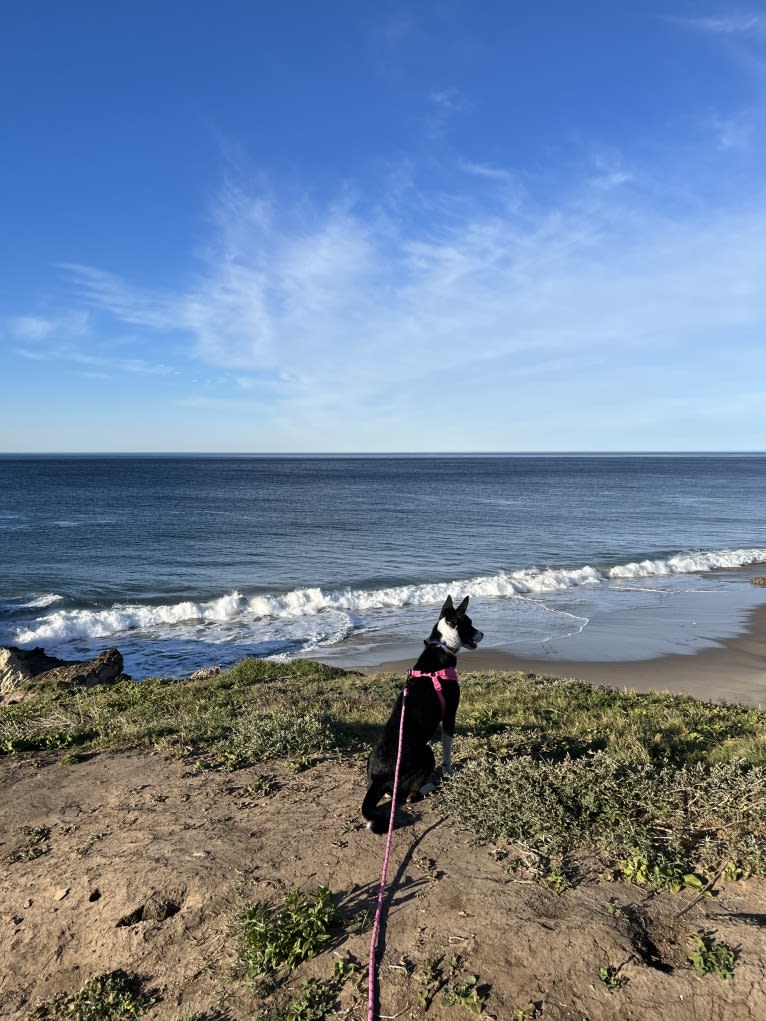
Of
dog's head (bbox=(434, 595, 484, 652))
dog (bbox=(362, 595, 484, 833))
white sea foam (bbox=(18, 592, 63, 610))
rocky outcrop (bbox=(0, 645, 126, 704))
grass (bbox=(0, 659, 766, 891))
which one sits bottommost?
white sea foam (bbox=(18, 592, 63, 610))

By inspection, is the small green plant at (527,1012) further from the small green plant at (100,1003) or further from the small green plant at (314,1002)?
the small green plant at (100,1003)

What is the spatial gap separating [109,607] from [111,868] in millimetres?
22175

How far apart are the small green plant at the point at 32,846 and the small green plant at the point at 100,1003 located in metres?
1.75

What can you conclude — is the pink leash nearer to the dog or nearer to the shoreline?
the dog

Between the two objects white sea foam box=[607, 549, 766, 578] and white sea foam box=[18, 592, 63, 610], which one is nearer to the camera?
white sea foam box=[18, 592, 63, 610]

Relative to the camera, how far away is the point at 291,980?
11.5 ft

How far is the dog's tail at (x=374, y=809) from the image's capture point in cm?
500

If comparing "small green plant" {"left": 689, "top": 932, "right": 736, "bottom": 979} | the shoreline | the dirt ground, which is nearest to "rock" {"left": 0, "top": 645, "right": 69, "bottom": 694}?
the shoreline

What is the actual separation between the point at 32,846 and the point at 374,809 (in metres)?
2.98

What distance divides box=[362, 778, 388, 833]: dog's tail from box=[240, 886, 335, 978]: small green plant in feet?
3.11

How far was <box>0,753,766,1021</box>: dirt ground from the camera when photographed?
3.33 metres

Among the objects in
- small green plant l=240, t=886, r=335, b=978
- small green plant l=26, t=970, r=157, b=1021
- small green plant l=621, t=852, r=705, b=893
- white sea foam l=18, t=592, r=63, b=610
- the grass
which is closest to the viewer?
small green plant l=26, t=970, r=157, b=1021

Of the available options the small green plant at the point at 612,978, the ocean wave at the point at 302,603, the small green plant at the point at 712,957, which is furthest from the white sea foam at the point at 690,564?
the small green plant at the point at 612,978

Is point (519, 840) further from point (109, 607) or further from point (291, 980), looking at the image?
point (109, 607)
